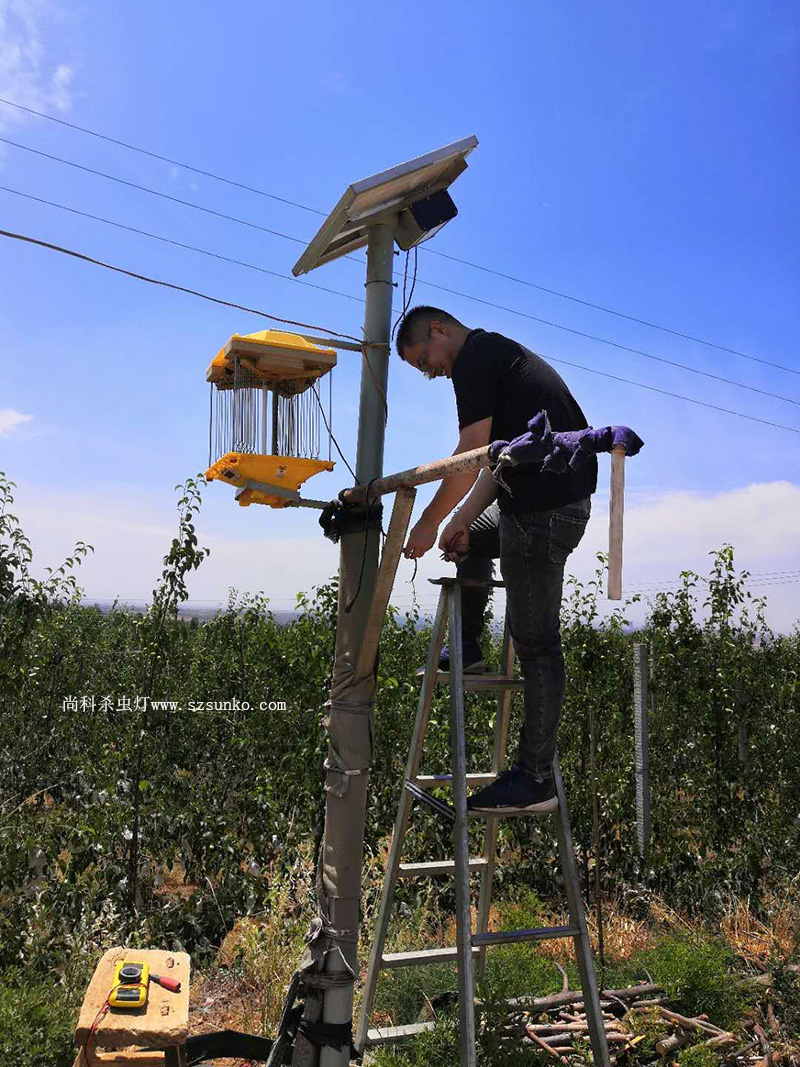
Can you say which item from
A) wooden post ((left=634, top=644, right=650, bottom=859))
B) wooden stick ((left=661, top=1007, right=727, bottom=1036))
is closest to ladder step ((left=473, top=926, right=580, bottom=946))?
wooden stick ((left=661, top=1007, right=727, bottom=1036))

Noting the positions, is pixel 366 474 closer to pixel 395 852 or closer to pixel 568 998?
pixel 395 852

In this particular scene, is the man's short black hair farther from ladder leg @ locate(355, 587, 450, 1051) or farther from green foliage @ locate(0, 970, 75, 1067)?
green foliage @ locate(0, 970, 75, 1067)

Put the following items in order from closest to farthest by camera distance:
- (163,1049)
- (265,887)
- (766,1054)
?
(163,1049) < (766,1054) < (265,887)

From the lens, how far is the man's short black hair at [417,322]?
276 cm

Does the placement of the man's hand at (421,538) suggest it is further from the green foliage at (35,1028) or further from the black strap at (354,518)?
the green foliage at (35,1028)

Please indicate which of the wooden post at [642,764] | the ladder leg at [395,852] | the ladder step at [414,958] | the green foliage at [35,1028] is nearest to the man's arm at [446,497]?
the ladder leg at [395,852]

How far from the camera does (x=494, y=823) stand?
332 centimetres

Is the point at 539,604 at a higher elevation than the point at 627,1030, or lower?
higher

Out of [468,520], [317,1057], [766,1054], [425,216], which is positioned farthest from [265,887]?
[425,216]

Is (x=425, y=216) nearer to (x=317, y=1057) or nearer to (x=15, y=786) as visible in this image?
(x=317, y=1057)

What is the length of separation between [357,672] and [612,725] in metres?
4.33

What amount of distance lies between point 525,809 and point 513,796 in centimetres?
6

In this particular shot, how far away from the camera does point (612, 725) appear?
6.52 metres

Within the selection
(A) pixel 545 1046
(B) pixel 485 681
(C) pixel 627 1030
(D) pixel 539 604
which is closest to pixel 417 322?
(D) pixel 539 604
